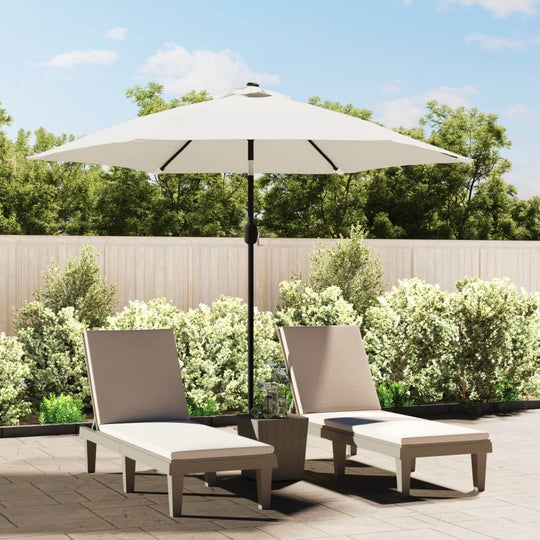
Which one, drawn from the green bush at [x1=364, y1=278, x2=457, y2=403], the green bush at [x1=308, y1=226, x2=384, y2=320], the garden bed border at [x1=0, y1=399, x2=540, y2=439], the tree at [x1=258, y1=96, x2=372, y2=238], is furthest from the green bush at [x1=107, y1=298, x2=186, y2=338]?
the tree at [x1=258, y1=96, x2=372, y2=238]

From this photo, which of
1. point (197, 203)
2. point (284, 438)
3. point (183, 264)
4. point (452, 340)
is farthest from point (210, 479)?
point (197, 203)

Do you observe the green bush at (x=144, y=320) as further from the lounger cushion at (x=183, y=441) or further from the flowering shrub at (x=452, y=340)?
the lounger cushion at (x=183, y=441)

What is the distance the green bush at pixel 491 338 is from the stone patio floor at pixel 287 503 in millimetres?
2514

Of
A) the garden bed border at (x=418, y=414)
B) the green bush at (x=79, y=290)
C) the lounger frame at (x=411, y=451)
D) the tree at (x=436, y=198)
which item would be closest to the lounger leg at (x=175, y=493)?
the lounger frame at (x=411, y=451)

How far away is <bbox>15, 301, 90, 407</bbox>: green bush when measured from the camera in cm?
999

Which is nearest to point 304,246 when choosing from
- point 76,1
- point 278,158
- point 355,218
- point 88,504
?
point 278,158

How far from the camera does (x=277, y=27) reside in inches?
2286

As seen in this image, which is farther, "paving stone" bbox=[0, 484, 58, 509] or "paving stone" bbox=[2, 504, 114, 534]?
"paving stone" bbox=[0, 484, 58, 509]

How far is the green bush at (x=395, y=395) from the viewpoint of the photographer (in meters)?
10.7

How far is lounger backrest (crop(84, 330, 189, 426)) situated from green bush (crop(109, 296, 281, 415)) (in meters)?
2.41

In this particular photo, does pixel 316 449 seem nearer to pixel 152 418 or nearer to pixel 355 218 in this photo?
pixel 152 418

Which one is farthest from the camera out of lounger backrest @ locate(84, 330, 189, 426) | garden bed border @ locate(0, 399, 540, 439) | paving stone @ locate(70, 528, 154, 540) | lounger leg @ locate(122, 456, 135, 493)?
garden bed border @ locate(0, 399, 540, 439)

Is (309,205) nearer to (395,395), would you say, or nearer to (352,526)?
(395,395)

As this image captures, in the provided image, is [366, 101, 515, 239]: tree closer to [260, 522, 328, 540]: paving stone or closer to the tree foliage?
the tree foliage
